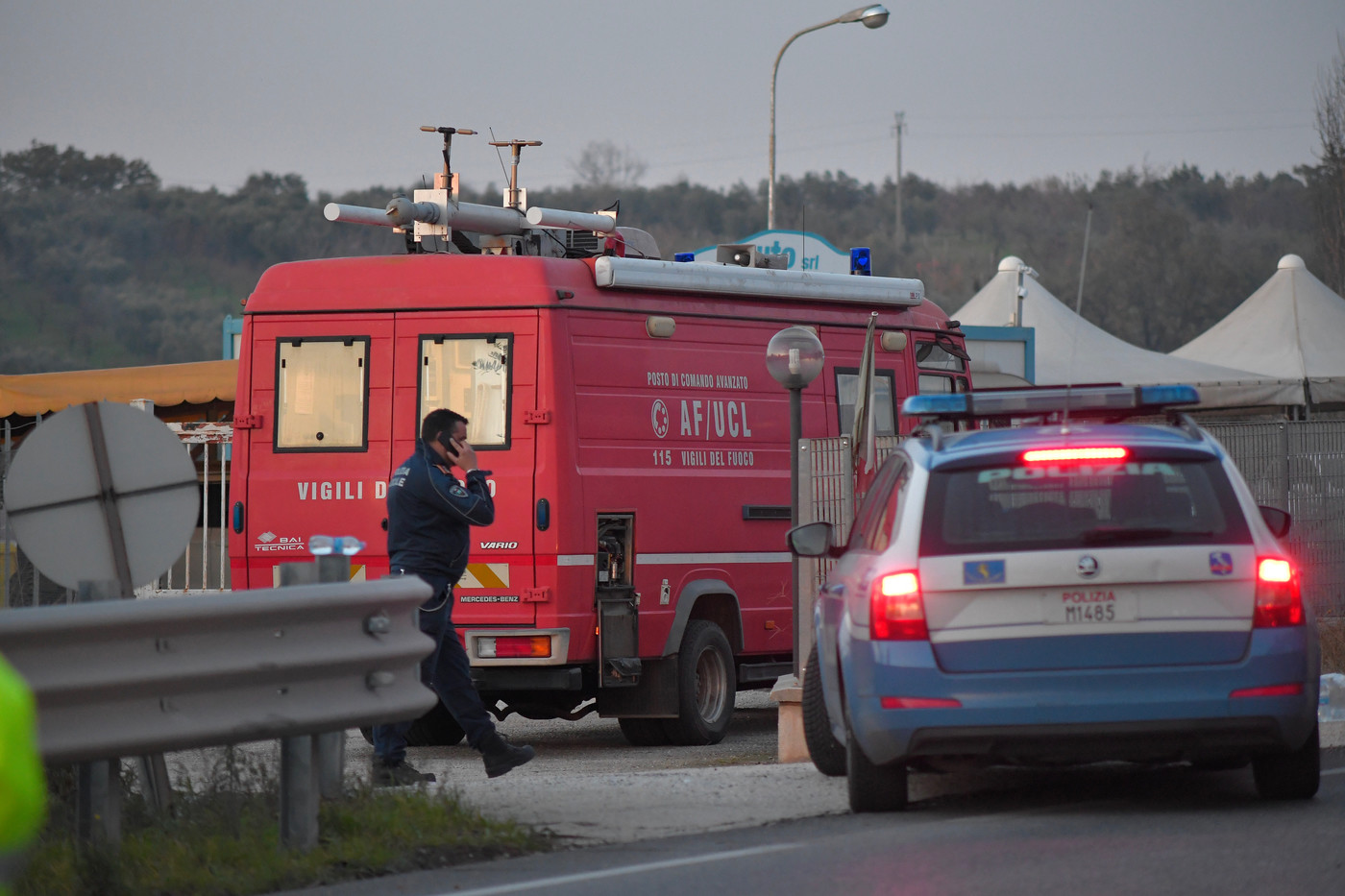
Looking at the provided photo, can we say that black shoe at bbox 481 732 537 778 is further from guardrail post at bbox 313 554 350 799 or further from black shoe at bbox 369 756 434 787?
guardrail post at bbox 313 554 350 799

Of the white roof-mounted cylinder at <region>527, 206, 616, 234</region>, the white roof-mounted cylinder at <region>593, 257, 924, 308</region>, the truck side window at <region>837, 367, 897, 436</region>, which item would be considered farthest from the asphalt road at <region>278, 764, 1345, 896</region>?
the white roof-mounted cylinder at <region>527, 206, 616, 234</region>

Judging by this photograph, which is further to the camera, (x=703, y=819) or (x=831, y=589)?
(x=831, y=589)

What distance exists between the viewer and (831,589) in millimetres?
7926

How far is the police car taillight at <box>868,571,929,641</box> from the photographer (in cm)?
679

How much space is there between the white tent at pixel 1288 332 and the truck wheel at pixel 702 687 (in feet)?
61.0

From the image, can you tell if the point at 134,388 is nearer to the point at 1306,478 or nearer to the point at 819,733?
the point at 1306,478

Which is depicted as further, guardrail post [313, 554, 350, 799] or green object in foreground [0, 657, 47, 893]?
guardrail post [313, 554, 350, 799]

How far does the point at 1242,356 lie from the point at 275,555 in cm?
2193

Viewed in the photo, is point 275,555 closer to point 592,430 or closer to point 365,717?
point 592,430

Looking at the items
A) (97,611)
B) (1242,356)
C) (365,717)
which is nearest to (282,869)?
(365,717)

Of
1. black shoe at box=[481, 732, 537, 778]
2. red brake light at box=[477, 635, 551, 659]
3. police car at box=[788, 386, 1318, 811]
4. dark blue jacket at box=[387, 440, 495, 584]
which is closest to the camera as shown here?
police car at box=[788, 386, 1318, 811]

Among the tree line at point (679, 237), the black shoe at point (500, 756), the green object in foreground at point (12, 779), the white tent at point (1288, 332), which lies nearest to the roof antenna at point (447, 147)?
the black shoe at point (500, 756)

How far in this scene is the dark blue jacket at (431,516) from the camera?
30.0 ft

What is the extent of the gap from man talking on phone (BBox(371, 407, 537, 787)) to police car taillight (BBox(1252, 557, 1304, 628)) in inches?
142
